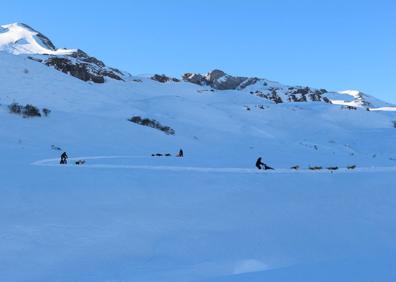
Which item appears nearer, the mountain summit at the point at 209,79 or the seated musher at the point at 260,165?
the seated musher at the point at 260,165

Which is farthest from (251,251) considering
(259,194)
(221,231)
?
(259,194)

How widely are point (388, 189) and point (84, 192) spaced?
14107 millimetres

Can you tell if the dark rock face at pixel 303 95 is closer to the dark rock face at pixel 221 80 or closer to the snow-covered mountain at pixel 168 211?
the dark rock face at pixel 221 80

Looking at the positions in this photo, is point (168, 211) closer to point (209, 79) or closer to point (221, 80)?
point (209, 79)

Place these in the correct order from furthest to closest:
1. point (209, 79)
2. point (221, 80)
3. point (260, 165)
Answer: point (221, 80)
point (209, 79)
point (260, 165)

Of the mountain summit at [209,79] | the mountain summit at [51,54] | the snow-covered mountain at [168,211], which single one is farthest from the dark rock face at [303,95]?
the snow-covered mountain at [168,211]

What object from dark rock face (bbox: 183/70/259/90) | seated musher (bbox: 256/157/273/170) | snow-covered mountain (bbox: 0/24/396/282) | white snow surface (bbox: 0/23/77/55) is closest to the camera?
snow-covered mountain (bbox: 0/24/396/282)

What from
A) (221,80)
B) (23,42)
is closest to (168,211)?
(23,42)

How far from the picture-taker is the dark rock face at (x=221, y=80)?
462 ft

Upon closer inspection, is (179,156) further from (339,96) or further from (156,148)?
(339,96)

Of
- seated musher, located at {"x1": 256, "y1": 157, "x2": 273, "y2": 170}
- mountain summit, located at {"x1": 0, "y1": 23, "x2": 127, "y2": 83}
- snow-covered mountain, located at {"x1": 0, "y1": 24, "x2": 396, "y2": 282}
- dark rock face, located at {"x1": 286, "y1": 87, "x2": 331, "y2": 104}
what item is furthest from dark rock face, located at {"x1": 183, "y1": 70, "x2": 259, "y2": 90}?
seated musher, located at {"x1": 256, "y1": 157, "x2": 273, "y2": 170}

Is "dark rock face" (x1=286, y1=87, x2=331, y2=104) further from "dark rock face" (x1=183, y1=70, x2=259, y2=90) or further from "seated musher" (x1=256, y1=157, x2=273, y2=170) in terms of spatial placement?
"seated musher" (x1=256, y1=157, x2=273, y2=170)

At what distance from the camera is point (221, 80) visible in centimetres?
14875

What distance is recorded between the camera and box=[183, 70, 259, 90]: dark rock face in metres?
141
